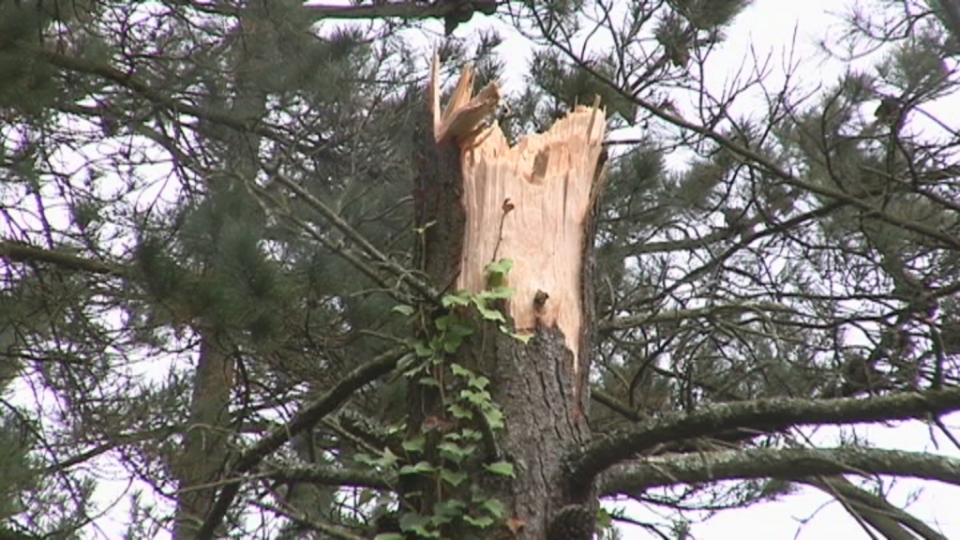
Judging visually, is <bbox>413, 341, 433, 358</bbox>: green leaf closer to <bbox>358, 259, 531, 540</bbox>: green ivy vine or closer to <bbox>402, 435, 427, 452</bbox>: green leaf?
<bbox>358, 259, 531, 540</bbox>: green ivy vine

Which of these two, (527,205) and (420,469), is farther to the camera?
(527,205)

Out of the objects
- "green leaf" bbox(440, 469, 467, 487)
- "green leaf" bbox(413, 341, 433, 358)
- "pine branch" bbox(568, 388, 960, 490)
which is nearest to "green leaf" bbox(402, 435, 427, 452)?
"green leaf" bbox(440, 469, 467, 487)

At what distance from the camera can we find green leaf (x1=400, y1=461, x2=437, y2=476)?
3588 millimetres

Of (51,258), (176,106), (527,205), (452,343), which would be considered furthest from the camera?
(176,106)

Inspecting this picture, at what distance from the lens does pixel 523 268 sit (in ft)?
13.0

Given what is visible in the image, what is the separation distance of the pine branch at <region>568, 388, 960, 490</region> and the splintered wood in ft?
1.70

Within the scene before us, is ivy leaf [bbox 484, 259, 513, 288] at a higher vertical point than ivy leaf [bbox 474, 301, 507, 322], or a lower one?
higher

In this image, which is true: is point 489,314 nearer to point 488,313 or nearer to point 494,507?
point 488,313

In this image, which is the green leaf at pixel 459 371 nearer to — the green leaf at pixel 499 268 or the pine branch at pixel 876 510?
the green leaf at pixel 499 268

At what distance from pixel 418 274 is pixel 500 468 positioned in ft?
2.09

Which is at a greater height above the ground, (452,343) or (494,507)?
(452,343)

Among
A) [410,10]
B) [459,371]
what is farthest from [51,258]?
[459,371]

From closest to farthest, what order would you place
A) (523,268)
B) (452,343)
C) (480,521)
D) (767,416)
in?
(767,416) → (480,521) → (452,343) → (523,268)

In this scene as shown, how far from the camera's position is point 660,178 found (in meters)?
7.29
